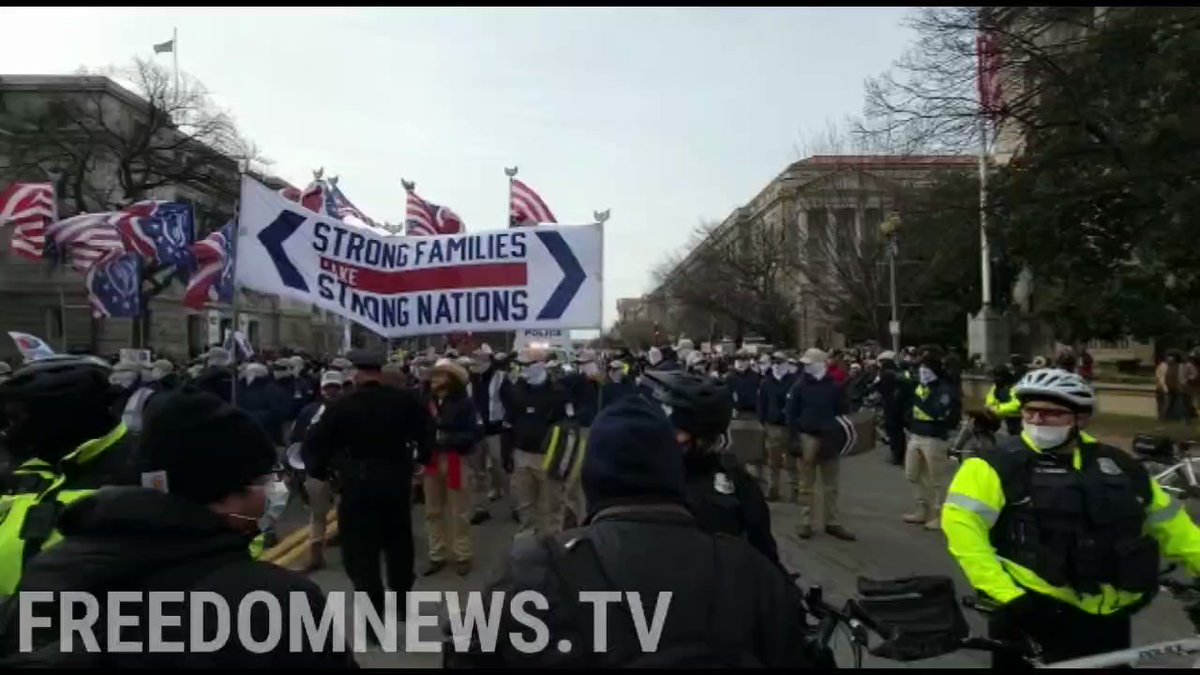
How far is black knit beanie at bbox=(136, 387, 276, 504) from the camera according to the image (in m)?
2.27

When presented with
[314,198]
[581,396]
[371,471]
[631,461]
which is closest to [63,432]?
[631,461]

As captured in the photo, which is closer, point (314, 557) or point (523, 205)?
point (314, 557)

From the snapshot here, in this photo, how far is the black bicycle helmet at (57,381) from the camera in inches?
134

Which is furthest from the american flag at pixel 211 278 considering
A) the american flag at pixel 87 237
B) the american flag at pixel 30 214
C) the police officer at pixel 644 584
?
the police officer at pixel 644 584

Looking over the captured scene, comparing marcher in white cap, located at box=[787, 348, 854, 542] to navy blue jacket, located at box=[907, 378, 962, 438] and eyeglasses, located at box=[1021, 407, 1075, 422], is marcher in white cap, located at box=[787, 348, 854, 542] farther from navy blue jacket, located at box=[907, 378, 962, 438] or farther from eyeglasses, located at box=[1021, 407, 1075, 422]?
eyeglasses, located at box=[1021, 407, 1075, 422]

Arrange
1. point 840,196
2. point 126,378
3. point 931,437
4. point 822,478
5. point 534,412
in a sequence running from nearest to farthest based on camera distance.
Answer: point 534,412, point 822,478, point 931,437, point 126,378, point 840,196

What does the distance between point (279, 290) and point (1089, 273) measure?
20.6m

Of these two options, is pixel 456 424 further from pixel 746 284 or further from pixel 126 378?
pixel 746 284

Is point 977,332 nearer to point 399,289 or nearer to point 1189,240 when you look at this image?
point 1189,240

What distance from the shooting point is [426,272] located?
7.82 metres

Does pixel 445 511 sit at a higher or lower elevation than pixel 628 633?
lower

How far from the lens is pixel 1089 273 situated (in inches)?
923

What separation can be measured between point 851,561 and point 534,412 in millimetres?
3486

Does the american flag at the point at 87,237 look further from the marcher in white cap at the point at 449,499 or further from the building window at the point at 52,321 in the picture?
the building window at the point at 52,321
